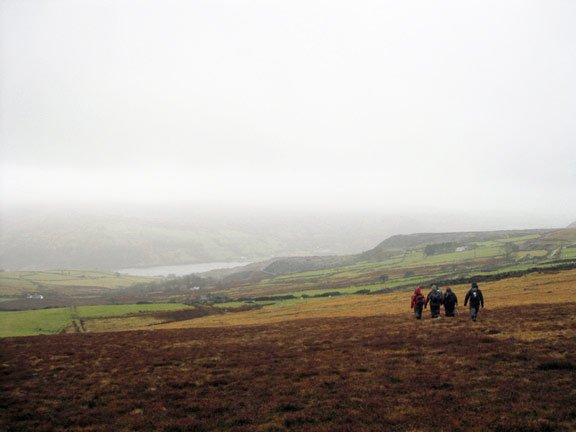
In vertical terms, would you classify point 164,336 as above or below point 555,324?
below

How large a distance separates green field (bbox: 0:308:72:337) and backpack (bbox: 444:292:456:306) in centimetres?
6481

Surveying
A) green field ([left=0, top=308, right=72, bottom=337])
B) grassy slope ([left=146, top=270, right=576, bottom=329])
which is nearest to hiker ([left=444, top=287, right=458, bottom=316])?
grassy slope ([left=146, top=270, right=576, bottom=329])

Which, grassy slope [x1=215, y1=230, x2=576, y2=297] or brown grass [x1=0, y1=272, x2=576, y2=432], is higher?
brown grass [x1=0, y1=272, x2=576, y2=432]

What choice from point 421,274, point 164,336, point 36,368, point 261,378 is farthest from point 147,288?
point 261,378

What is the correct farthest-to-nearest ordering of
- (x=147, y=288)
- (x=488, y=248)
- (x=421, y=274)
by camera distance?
1. (x=147, y=288)
2. (x=488, y=248)
3. (x=421, y=274)

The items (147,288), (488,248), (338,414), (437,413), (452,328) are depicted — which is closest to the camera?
(437,413)

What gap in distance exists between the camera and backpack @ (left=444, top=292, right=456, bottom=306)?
31422 mm

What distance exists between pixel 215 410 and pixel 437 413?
9060mm

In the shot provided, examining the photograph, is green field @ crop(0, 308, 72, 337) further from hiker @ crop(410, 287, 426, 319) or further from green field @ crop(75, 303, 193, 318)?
hiker @ crop(410, 287, 426, 319)

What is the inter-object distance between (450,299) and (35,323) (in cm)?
7468

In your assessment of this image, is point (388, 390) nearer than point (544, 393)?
No

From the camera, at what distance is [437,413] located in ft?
40.3

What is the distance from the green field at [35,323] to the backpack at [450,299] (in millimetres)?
64812

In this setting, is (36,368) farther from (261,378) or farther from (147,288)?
(147,288)
